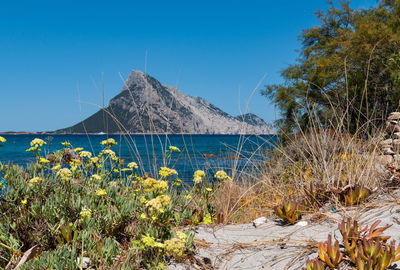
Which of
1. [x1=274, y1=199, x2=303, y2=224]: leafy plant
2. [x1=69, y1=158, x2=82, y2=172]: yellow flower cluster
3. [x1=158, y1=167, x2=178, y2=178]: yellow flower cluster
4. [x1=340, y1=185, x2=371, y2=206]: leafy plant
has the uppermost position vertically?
[x1=69, y1=158, x2=82, y2=172]: yellow flower cluster

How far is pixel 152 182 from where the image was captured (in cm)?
228

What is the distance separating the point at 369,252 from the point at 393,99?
11.3m

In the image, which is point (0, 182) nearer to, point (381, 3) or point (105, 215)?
point (105, 215)

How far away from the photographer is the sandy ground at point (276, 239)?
229 cm

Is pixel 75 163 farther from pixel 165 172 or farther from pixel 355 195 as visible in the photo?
pixel 355 195

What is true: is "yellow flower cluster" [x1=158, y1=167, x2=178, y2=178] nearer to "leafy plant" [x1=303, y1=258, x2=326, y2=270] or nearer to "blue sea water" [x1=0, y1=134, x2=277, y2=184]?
"blue sea water" [x1=0, y1=134, x2=277, y2=184]

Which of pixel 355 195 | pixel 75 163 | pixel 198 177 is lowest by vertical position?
pixel 355 195

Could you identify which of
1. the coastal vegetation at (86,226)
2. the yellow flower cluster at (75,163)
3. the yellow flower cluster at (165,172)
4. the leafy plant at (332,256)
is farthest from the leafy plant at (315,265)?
the yellow flower cluster at (75,163)

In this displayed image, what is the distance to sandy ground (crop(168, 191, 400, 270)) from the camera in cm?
229

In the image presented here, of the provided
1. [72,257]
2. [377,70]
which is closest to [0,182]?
[72,257]

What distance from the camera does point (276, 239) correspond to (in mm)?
2592

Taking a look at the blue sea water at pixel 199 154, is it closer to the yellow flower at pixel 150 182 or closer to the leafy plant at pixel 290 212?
the yellow flower at pixel 150 182

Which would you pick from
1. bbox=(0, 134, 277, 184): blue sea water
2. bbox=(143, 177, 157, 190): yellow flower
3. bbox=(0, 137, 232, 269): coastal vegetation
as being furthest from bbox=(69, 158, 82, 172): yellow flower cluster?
bbox=(143, 177, 157, 190): yellow flower

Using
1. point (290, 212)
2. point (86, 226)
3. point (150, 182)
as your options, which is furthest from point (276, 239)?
point (86, 226)
